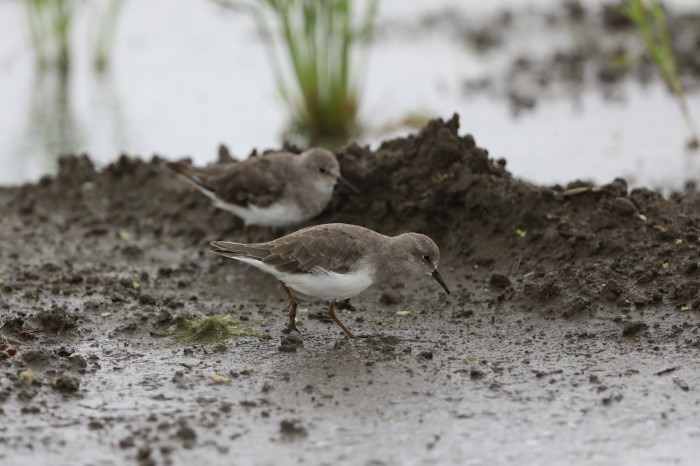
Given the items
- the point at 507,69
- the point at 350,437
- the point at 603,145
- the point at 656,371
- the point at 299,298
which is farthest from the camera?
the point at 507,69

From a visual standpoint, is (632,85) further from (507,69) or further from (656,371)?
(656,371)

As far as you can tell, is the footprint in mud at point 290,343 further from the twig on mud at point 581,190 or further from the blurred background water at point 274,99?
the blurred background water at point 274,99

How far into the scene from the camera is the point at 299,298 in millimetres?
7383

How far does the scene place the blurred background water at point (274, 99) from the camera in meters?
10.9

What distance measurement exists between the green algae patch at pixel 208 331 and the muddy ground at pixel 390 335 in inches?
3.4

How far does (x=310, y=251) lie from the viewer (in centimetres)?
643

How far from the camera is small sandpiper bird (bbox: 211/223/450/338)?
630cm

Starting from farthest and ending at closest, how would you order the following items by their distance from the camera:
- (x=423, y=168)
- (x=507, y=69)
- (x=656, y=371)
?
(x=507, y=69) → (x=423, y=168) → (x=656, y=371)

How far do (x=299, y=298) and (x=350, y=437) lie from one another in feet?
8.42

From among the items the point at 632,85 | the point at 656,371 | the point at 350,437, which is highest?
the point at 632,85

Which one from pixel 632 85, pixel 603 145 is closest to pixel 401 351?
pixel 603 145

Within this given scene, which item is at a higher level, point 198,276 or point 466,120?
point 466,120

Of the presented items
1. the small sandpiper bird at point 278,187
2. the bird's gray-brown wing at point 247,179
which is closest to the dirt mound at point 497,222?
the small sandpiper bird at point 278,187

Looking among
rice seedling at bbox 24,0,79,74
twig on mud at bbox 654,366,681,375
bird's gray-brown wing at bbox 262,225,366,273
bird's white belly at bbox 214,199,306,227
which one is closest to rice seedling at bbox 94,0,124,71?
rice seedling at bbox 24,0,79,74
